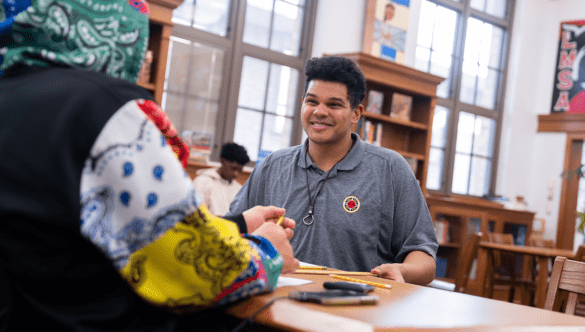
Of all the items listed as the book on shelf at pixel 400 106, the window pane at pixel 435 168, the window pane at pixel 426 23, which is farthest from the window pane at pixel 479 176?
the book on shelf at pixel 400 106

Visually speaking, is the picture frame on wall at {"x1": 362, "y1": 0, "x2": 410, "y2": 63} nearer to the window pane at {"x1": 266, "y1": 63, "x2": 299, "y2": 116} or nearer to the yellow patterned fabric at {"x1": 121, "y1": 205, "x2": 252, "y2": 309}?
the window pane at {"x1": 266, "y1": 63, "x2": 299, "y2": 116}

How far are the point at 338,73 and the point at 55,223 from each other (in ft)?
5.26

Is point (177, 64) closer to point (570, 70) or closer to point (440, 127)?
point (440, 127)

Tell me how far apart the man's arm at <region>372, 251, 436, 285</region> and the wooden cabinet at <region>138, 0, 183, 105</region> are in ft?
9.06

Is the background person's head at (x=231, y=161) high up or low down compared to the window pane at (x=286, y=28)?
down

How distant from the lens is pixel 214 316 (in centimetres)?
95

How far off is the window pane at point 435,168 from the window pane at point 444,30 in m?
1.37

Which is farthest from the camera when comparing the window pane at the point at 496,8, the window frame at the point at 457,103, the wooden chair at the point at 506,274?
A: the window pane at the point at 496,8

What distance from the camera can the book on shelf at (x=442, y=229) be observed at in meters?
6.78

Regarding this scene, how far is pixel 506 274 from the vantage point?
7125 millimetres

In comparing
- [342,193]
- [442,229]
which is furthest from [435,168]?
[342,193]

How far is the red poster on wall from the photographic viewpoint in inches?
318

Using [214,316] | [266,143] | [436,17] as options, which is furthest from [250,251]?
[436,17]

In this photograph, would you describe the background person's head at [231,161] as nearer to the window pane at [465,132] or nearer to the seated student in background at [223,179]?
the seated student in background at [223,179]
